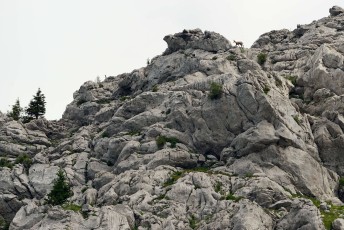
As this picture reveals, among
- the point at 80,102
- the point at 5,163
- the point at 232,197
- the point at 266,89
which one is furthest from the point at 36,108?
the point at 232,197

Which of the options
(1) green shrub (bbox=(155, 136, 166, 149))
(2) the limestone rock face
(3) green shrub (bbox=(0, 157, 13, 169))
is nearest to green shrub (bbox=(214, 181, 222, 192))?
(1) green shrub (bbox=(155, 136, 166, 149))

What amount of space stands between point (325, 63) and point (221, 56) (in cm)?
2370

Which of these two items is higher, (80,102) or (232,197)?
(80,102)

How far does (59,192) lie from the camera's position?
82.2 m

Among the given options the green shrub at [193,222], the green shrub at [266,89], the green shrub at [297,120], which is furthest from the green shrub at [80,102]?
the green shrub at [193,222]

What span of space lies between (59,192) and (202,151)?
2607 cm

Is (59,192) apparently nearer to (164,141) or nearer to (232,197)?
(164,141)

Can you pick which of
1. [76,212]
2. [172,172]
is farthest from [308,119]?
[76,212]

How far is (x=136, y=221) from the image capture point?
2707 inches

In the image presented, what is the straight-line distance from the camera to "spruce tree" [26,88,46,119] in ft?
448

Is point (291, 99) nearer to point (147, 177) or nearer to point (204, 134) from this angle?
point (204, 134)

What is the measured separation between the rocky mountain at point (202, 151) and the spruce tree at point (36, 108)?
15595mm

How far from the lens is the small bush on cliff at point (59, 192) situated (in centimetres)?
8125

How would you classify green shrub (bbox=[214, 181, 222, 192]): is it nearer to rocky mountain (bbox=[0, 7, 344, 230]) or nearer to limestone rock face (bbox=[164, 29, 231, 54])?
rocky mountain (bbox=[0, 7, 344, 230])
